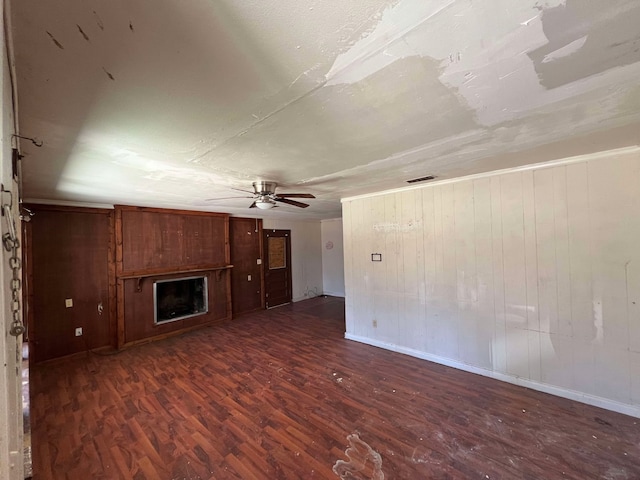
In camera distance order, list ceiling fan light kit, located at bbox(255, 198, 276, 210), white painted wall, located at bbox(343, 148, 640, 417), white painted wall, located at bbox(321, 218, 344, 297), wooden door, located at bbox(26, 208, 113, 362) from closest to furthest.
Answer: white painted wall, located at bbox(343, 148, 640, 417)
ceiling fan light kit, located at bbox(255, 198, 276, 210)
wooden door, located at bbox(26, 208, 113, 362)
white painted wall, located at bbox(321, 218, 344, 297)

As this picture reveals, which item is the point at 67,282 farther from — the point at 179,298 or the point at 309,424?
the point at 309,424

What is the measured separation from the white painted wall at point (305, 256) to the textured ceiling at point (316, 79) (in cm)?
480

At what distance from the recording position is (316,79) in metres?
1.08

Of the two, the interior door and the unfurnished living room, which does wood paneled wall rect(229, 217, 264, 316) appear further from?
the unfurnished living room

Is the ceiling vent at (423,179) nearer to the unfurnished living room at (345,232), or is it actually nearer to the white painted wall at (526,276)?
the unfurnished living room at (345,232)

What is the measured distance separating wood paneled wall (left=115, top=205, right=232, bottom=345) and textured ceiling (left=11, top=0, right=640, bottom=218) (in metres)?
2.25

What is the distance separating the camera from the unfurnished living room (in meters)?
0.86

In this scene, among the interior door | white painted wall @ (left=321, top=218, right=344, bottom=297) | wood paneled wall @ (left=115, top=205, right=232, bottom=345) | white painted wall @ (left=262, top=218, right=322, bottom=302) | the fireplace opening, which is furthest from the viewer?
white painted wall @ (left=321, top=218, right=344, bottom=297)

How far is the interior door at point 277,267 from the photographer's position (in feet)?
20.5

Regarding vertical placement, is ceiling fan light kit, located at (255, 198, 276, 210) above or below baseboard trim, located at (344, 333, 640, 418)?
above

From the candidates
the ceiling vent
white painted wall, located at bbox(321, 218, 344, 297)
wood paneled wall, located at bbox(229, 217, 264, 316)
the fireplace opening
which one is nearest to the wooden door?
the fireplace opening

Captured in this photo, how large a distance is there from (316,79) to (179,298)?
4880 mm

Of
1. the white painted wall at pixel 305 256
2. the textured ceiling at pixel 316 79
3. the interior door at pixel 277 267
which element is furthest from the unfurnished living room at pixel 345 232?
the white painted wall at pixel 305 256

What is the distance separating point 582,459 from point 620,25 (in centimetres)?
259
